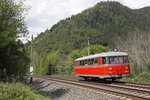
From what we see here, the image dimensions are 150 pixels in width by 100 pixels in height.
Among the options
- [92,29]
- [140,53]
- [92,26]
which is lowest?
[140,53]

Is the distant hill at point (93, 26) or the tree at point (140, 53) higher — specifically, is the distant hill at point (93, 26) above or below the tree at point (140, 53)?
above

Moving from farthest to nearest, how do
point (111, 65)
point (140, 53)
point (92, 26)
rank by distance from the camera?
point (92, 26), point (140, 53), point (111, 65)

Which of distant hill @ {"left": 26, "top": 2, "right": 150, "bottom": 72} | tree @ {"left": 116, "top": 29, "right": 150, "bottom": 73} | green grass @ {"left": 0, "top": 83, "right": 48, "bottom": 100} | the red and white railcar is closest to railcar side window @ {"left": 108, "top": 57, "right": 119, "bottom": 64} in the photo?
the red and white railcar

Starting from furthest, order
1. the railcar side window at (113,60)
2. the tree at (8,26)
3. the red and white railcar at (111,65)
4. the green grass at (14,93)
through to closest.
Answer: the railcar side window at (113,60)
the red and white railcar at (111,65)
the tree at (8,26)
the green grass at (14,93)

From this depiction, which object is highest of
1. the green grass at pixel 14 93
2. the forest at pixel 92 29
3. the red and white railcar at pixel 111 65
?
the forest at pixel 92 29

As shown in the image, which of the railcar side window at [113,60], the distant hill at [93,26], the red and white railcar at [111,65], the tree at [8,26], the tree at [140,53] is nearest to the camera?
the tree at [8,26]

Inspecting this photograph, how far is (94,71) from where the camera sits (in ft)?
106

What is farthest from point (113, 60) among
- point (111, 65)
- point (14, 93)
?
point (14, 93)

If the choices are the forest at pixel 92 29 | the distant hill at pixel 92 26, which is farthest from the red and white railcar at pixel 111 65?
the distant hill at pixel 92 26

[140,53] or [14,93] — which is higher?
[140,53]

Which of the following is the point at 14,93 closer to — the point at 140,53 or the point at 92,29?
the point at 140,53

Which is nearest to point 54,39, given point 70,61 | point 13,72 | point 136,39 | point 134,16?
point 134,16

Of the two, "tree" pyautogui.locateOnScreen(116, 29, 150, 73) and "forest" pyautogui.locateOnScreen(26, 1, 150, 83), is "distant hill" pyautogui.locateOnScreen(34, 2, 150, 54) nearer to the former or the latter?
"forest" pyautogui.locateOnScreen(26, 1, 150, 83)

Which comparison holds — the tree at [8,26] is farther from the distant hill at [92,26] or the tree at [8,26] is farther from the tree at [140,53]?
the distant hill at [92,26]
